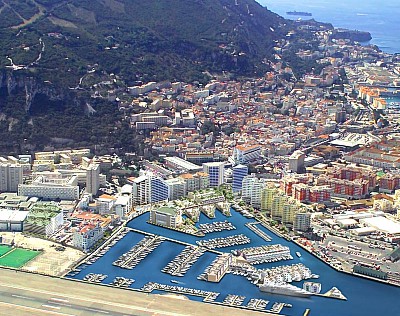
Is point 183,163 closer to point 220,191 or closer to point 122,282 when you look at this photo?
point 220,191

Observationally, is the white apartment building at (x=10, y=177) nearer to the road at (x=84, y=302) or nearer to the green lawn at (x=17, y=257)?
the green lawn at (x=17, y=257)

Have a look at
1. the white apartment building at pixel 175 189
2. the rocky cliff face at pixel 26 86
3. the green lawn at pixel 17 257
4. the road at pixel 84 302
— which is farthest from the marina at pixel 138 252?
the rocky cliff face at pixel 26 86

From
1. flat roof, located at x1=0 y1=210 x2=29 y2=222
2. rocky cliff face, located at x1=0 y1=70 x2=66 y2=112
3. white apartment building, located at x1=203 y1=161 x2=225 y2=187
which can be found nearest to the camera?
flat roof, located at x1=0 y1=210 x2=29 y2=222

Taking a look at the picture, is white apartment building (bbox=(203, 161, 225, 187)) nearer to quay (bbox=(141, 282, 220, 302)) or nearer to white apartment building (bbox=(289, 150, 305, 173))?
white apartment building (bbox=(289, 150, 305, 173))

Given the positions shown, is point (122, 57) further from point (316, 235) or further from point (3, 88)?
point (316, 235)

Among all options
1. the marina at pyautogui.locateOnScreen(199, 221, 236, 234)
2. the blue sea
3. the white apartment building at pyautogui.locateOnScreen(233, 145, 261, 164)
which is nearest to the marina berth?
the marina at pyautogui.locateOnScreen(199, 221, 236, 234)

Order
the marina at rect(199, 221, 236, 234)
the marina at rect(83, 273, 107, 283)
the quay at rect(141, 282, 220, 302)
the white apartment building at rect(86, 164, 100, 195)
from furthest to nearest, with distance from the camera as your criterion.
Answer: the white apartment building at rect(86, 164, 100, 195) → the marina at rect(199, 221, 236, 234) → the marina at rect(83, 273, 107, 283) → the quay at rect(141, 282, 220, 302)

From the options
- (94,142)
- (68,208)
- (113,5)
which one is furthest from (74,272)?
(113,5)
